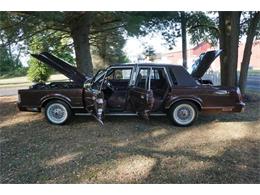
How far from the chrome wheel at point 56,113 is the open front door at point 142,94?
5.26 feet

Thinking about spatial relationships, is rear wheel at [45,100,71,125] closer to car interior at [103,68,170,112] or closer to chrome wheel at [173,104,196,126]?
car interior at [103,68,170,112]

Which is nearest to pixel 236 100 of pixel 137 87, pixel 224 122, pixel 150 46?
pixel 224 122

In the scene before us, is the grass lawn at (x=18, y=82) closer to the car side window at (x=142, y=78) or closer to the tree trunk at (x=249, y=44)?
the tree trunk at (x=249, y=44)

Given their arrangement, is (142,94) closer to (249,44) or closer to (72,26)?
(72,26)

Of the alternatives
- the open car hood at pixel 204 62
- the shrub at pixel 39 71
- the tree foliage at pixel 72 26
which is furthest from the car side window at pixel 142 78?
the shrub at pixel 39 71

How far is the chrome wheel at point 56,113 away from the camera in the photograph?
25.8 ft

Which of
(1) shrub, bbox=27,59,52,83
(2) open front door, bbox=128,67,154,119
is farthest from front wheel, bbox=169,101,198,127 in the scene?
(1) shrub, bbox=27,59,52,83

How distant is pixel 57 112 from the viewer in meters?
7.88

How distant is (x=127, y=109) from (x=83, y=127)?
3.64 ft

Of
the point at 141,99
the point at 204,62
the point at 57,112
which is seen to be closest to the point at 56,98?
the point at 57,112

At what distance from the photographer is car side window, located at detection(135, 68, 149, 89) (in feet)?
25.8

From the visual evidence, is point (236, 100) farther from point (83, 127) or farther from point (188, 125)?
point (83, 127)

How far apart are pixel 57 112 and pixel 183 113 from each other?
2.92 meters

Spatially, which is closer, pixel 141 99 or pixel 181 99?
pixel 141 99
